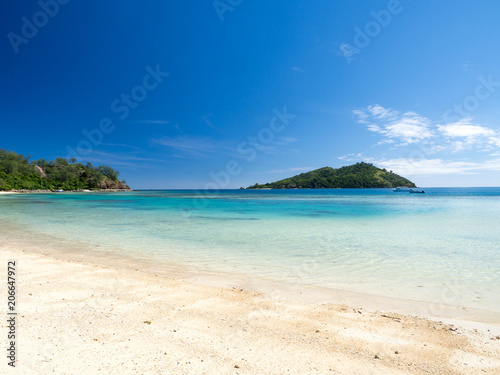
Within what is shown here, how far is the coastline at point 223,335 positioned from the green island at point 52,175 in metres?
134

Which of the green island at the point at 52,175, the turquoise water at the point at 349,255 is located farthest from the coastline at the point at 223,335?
the green island at the point at 52,175

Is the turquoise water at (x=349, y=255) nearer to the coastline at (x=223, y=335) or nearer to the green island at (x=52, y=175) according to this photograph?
the coastline at (x=223, y=335)

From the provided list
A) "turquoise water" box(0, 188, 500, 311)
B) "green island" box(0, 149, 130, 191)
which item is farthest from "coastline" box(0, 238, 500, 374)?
"green island" box(0, 149, 130, 191)

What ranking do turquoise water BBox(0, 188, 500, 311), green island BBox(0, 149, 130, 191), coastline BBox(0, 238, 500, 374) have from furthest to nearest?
green island BBox(0, 149, 130, 191)
turquoise water BBox(0, 188, 500, 311)
coastline BBox(0, 238, 500, 374)

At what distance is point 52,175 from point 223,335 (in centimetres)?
18393

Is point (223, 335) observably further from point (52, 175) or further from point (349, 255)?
point (52, 175)

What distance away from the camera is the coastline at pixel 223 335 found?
3072 mm

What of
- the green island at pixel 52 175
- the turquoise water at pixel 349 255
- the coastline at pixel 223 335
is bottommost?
the turquoise water at pixel 349 255

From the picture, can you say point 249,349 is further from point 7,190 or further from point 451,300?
point 7,190

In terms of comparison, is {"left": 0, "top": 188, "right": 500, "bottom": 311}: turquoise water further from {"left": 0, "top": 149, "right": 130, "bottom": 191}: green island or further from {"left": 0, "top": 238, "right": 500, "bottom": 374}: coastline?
{"left": 0, "top": 149, "right": 130, "bottom": 191}: green island

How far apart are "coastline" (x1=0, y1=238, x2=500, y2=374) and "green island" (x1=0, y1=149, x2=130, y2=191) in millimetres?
133516

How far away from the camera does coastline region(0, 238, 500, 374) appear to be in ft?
10.1

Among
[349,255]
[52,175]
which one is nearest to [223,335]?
[349,255]

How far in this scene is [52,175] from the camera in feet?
486
